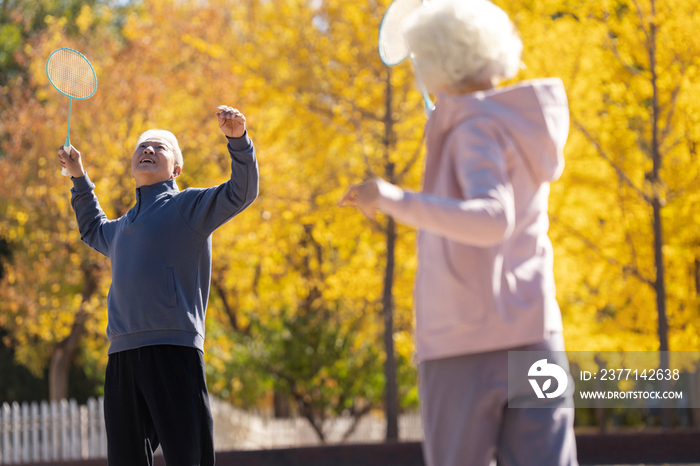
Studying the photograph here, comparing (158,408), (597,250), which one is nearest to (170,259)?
(158,408)

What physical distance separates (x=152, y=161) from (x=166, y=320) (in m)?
0.65

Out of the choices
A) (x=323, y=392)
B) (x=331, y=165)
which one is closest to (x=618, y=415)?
(x=323, y=392)

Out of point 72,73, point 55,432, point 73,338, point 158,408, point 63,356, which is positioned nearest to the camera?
point 158,408

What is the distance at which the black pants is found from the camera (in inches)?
105

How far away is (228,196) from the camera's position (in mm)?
2754

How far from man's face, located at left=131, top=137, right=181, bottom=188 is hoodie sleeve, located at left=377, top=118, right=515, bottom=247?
1634 millimetres

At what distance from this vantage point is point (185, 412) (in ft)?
8.80

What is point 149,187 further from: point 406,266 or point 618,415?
point 618,415

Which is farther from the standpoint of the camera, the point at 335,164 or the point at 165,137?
the point at 335,164

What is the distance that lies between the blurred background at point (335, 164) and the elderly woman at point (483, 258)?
6805 millimetres

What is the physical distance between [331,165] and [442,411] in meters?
8.26

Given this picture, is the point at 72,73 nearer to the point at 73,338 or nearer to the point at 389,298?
the point at 389,298

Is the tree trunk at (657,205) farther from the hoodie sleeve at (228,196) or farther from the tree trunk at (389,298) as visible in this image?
the hoodie sleeve at (228,196)

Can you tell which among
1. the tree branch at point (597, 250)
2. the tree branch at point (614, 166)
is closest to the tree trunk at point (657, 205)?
the tree branch at point (614, 166)
